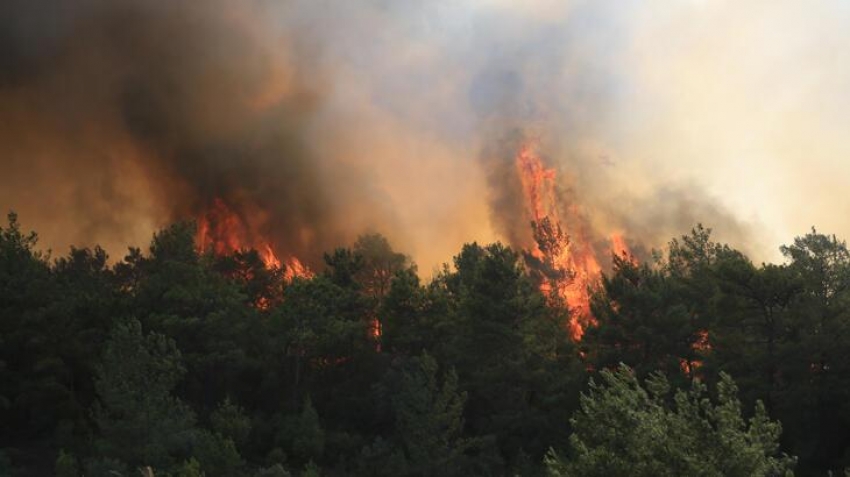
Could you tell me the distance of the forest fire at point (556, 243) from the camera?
87.8 meters

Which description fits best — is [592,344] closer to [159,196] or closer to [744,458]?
[744,458]

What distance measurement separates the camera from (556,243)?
89.1 m

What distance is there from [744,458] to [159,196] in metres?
99.5

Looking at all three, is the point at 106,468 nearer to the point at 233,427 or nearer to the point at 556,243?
the point at 233,427

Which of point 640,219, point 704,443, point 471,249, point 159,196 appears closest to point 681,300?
point 471,249

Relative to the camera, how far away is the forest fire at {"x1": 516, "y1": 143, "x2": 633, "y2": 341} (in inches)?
3457

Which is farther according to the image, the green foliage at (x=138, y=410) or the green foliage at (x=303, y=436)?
the green foliage at (x=303, y=436)

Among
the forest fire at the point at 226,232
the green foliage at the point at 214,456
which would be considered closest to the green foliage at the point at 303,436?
the green foliage at the point at 214,456

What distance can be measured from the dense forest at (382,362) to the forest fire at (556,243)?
34593mm

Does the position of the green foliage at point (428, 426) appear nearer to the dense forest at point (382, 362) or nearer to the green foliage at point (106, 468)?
the dense forest at point (382, 362)

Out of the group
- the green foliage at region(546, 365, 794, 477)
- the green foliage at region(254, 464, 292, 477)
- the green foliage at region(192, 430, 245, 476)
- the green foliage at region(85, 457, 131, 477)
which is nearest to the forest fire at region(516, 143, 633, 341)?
the green foliage at region(254, 464, 292, 477)

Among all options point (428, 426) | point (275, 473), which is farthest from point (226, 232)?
point (275, 473)

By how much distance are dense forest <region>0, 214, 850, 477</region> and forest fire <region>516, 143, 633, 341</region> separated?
34593mm

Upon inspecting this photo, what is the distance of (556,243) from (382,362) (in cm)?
4610
